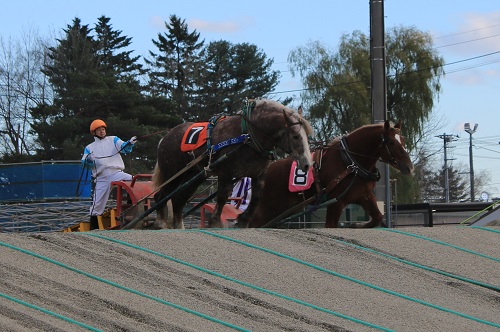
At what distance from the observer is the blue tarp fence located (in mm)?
22141

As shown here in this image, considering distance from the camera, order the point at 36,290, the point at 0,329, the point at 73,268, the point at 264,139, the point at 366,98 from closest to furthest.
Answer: the point at 0,329 → the point at 36,290 → the point at 73,268 → the point at 264,139 → the point at 366,98

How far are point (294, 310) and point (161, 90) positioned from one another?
41082 mm

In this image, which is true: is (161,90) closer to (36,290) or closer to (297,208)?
(297,208)

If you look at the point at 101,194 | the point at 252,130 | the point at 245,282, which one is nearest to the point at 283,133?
the point at 252,130

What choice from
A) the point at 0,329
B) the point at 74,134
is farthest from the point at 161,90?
the point at 0,329

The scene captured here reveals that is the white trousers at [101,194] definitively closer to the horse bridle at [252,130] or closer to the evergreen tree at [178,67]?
the horse bridle at [252,130]

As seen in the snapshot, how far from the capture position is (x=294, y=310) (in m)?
7.92

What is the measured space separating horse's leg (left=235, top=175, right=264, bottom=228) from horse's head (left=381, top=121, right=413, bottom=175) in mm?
2074

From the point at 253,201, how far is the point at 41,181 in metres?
10.9

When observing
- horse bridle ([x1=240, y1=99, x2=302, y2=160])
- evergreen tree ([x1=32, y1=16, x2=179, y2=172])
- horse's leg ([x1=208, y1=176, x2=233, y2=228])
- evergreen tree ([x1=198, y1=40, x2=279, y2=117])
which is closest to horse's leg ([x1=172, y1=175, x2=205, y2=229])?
horse's leg ([x1=208, y1=176, x2=233, y2=228])

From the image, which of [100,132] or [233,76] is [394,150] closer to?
[100,132]

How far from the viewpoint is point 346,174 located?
13484 millimetres

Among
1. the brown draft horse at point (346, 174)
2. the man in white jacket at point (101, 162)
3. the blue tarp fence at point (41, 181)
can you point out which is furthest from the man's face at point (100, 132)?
the blue tarp fence at point (41, 181)

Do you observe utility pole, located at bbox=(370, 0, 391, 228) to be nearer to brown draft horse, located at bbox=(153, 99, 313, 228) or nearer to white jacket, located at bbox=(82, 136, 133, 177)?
white jacket, located at bbox=(82, 136, 133, 177)
